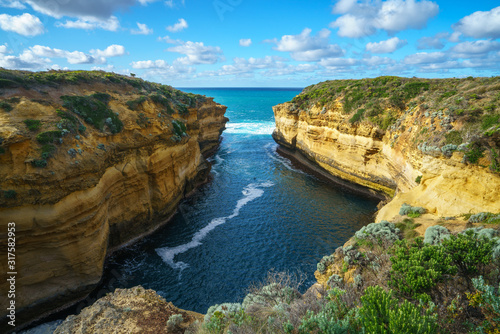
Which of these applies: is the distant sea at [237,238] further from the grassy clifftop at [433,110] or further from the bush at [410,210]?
the grassy clifftop at [433,110]

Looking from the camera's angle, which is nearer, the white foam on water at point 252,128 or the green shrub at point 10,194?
the green shrub at point 10,194

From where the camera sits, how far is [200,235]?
2344cm

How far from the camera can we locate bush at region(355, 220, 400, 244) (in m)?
13.6

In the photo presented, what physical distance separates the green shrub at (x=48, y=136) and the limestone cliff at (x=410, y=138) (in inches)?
920

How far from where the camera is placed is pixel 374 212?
90.2 ft

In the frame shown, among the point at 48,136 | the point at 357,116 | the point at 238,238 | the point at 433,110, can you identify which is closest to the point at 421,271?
the point at 238,238

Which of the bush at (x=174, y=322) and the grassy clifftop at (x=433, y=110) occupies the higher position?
the grassy clifftop at (x=433, y=110)

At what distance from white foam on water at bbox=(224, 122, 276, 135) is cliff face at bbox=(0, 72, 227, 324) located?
4718cm

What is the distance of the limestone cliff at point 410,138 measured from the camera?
1686cm

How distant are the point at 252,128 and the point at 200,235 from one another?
190ft

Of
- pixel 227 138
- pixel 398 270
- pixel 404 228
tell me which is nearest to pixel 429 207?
pixel 404 228

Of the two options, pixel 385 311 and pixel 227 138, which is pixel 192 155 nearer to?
pixel 385 311

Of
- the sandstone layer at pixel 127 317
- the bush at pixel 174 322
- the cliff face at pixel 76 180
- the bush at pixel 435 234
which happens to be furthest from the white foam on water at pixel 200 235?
the bush at pixel 435 234

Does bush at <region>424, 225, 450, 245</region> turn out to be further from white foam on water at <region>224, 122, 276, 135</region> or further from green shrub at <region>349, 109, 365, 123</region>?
white foam on water at <region>224, 122, 276, 135</region>
